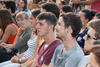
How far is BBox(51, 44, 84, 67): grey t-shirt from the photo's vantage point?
2.08 m

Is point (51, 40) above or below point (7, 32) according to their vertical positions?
above

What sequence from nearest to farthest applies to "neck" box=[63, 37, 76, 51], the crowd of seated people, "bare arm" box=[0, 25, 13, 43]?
1. the crowd of seated people
2. "neck" box=[63, 37, 76, 51]
3. "bare arm" box=[0, 25, 13, 43]

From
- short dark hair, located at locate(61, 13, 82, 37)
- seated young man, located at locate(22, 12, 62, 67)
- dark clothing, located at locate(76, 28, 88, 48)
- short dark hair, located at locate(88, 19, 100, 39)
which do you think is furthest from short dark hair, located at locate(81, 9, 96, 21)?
short dark hair, located at locate(88, 19, 100, 39)

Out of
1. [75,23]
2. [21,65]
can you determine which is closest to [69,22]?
[75,23]

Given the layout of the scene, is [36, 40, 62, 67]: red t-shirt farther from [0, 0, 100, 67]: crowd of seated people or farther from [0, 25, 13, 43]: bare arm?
[0, 25, 13, 43]: bare arm

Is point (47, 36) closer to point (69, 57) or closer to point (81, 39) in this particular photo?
point (69, 57)

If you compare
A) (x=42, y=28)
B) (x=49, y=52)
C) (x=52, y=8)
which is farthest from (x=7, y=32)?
(x=49, y=52)

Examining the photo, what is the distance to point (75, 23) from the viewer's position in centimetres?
226

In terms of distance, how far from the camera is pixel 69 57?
212cm

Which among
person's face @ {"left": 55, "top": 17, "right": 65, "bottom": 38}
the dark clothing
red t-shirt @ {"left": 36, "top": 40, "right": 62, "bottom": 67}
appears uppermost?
person's face @ {"left": 55, "top": 17, "right": 65, "bottom": 38}

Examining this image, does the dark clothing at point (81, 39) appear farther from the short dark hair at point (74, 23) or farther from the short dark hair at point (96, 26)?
the short dark hair at point (96, 26)

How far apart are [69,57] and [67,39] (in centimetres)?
21

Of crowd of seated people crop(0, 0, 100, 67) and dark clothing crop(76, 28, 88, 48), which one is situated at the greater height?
crowd of seated people crop(0, 0, 100, 67)

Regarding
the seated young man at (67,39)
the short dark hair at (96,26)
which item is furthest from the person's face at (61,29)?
the short dark hair at (96,26)
